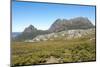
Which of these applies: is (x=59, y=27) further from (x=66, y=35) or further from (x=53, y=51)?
(x=53, y=51)

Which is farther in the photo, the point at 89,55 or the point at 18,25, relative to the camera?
the point at 89,55

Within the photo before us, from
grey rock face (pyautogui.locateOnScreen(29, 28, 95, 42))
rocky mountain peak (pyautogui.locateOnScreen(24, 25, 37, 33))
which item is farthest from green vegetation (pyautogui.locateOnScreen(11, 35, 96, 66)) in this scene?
rocky mountain peak (pyautogui.locateOnScreen(24, 25, 37, 33))

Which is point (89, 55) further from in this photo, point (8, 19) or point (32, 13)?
point (8, 19)

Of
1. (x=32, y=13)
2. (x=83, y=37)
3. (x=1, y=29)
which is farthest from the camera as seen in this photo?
(x=83, y=37)

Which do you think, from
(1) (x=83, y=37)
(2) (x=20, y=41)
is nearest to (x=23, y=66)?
(2) (x=20, y=41)

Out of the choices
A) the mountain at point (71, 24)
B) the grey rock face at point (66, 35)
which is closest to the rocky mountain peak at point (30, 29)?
the grey rock face at point (66, 35)

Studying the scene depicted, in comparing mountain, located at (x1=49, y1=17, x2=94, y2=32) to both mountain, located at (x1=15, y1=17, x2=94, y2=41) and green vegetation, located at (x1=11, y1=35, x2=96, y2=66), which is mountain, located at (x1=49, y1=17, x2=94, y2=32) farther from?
green vegetation, located at (x1=11, y1=35, x2=96, y2=66)

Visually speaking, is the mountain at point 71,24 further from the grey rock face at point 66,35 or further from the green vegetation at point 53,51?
the green vegetation at point 53,51
